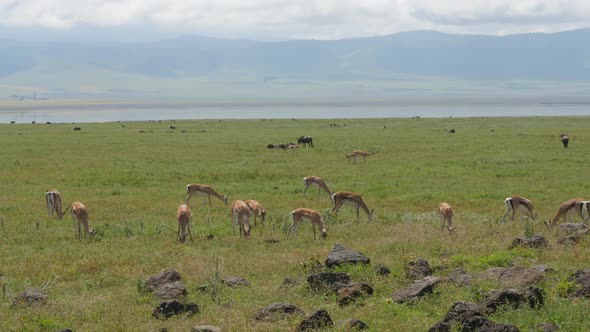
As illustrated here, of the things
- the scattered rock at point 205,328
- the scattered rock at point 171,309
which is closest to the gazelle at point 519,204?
the scattered rock at point 171,309

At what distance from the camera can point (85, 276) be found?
1400cm

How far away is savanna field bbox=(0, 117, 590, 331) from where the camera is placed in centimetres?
1109

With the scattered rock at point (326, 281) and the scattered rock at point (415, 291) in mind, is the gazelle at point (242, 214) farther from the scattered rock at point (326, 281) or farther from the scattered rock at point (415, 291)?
the scattered rock at point (415, 291)

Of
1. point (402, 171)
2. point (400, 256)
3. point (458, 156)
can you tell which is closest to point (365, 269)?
point (400, 256)

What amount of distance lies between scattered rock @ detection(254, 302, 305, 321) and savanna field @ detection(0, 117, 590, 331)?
22 centimetres

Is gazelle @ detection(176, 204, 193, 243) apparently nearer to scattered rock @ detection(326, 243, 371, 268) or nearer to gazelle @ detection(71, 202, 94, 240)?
gazelle @ detection(71, 202, 94, 240)

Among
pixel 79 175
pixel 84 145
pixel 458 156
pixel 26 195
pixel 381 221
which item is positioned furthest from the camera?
pixel 84 145

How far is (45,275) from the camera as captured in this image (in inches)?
546

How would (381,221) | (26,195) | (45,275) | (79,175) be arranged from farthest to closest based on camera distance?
(79,175), (26,195), (381,221), (45,275)

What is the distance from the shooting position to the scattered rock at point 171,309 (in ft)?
36.1

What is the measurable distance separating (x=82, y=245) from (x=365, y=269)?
7.47 metres

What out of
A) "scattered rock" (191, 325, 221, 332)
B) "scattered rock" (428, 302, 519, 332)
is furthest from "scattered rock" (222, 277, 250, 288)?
"scattered rock" (428, 302, 519, 332)

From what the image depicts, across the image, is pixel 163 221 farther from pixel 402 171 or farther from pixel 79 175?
pixel 402 171

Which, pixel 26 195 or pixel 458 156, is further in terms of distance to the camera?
pixel 458 156
